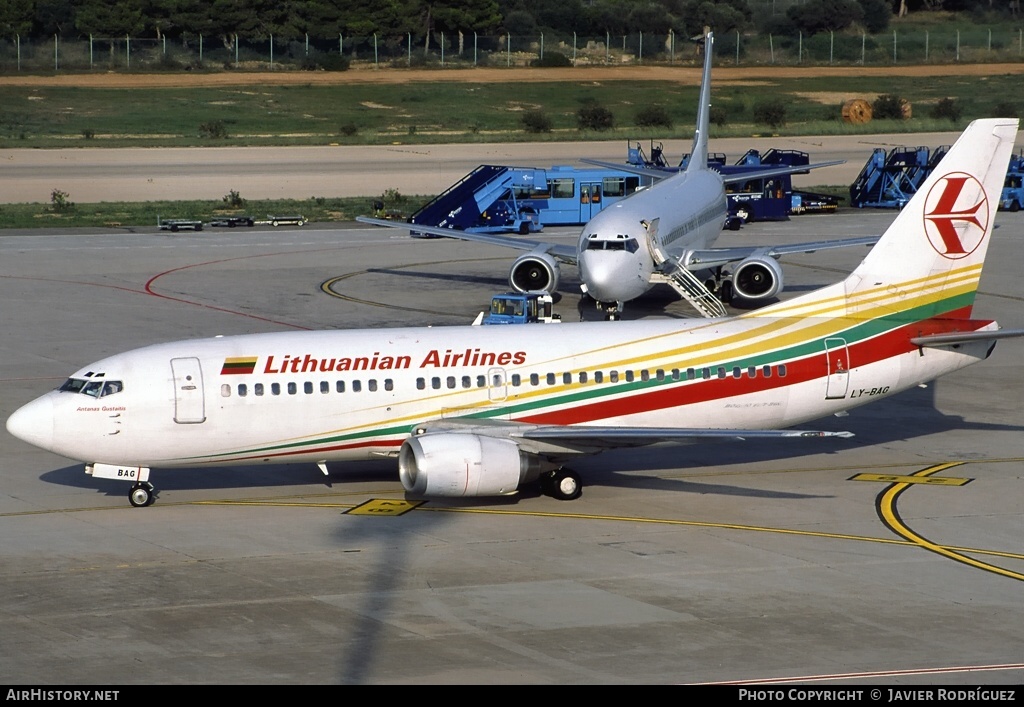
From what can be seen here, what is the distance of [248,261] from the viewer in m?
71.9

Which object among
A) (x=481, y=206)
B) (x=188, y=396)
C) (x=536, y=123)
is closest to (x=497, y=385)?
(x=188, y=396)

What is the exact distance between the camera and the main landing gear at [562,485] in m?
33.3

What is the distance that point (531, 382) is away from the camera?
33.5 m

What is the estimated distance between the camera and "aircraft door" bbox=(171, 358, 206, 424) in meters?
32.0

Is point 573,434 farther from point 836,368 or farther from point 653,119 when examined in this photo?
point 653,119

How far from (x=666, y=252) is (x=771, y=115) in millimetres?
86449

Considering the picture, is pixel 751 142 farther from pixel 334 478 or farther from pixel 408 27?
pixel 334 478

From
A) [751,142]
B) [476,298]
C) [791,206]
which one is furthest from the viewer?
[751,142]

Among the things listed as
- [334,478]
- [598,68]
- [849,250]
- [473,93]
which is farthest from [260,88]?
[334,478]

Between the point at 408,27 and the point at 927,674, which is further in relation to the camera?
the point at 408,27

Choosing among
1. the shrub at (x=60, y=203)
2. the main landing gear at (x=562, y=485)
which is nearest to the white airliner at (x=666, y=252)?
the main landing gear at (x=562, y=485)

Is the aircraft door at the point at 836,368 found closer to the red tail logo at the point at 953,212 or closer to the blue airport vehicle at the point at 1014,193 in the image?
the red tail logo at the point at 953,212

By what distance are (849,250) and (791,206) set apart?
17944 mm

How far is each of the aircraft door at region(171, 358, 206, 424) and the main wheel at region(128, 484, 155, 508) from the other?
1.98 meters
